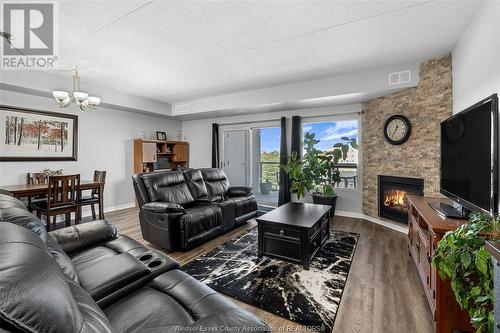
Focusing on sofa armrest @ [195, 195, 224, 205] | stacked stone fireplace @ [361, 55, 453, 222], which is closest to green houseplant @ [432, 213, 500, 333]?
stacked stone fireplace @ [361, 55, 453, 222]

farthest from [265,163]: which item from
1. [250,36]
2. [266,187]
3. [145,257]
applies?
[145,257]

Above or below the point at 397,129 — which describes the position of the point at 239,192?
below

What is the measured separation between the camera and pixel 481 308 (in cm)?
109

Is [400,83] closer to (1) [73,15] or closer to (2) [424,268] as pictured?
(2) [424,268]

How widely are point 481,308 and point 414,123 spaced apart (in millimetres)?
3070

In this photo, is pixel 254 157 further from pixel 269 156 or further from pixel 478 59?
→ pixel 478 59

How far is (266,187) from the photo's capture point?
6.44 meters

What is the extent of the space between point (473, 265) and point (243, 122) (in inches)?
204

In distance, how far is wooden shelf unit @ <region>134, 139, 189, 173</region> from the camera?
5.50 m

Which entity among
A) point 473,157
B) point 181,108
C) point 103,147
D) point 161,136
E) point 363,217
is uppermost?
point 181,108

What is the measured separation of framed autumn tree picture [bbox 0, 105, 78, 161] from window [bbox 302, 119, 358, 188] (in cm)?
490

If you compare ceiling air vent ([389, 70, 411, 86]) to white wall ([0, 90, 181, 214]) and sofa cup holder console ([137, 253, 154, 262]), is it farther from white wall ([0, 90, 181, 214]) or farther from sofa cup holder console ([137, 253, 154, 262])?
white wall ([0, 90, 181, 214])

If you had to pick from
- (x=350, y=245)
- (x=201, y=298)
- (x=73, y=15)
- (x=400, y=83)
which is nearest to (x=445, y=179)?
(x=350, y=245)

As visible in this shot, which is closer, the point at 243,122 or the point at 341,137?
the point at 341,137
